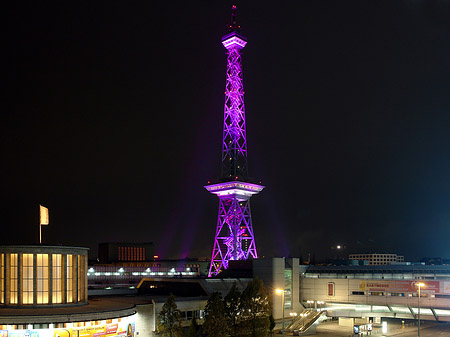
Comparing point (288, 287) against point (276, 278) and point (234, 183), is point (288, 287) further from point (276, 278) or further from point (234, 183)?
point (234, 183)

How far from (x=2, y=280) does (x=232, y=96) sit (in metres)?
86.6

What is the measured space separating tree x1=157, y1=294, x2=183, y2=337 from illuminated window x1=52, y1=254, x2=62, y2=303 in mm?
11513

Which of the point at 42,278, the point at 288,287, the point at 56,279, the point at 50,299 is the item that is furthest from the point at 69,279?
the point at 288,287

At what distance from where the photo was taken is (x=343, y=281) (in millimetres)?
84062

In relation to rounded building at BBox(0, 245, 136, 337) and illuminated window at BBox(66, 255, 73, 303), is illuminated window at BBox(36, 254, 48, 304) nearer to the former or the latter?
rounded building at BBox(0, 245, 136, 337)

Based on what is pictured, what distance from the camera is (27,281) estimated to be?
5716cm

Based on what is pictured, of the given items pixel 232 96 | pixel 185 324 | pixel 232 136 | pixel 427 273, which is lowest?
pixel 185 324

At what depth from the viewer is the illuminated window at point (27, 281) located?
56969 mm

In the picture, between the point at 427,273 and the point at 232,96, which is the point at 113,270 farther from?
the point at 427,273

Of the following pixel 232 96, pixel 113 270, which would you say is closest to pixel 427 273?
pixel 232 96

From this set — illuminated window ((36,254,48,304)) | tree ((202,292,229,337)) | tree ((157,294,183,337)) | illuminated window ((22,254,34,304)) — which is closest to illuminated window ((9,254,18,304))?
illuminated window ((22,254,34,304))

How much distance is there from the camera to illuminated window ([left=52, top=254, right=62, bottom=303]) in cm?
5828

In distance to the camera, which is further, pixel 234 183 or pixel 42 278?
pixel 234 183

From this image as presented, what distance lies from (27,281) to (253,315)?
2619cm
